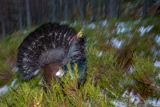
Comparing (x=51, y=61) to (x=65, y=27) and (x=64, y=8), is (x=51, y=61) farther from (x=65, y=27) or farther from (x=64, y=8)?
(x=64, y=8)

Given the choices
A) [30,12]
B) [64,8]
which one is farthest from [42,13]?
[64,8]

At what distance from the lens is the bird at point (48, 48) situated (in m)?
2.13

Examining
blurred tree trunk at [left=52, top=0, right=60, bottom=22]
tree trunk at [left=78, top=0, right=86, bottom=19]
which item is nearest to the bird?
tree trunk at [left=78, top=0, right=86, bottom=19]

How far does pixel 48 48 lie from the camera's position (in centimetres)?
236

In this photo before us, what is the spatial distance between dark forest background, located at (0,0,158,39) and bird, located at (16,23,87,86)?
312cm

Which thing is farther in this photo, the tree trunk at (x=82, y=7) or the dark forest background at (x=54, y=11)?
the tree trunk at (x=82, y=7)

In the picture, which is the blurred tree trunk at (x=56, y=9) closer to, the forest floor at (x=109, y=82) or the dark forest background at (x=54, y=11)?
the dark forest background at (x=54, y=11)

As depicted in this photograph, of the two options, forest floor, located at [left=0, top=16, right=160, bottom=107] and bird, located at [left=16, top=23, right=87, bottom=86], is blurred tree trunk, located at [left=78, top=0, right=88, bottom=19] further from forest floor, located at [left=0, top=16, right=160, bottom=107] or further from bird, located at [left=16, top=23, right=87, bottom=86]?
bird, located at [left=16, top=23, right=87, bottom=86]

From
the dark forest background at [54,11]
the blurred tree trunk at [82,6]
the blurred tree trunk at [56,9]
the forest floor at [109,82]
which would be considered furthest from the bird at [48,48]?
the blurred tree trunk at [56,9]

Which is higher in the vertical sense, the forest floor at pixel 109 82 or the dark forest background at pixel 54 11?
the forest floor at pixel 109 82

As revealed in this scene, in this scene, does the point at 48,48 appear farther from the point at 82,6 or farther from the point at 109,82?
the point at 82,6

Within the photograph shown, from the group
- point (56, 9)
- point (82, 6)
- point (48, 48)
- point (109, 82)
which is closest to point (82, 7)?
point (82, 6)

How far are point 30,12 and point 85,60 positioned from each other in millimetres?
9183

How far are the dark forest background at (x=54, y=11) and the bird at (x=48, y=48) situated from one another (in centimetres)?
312
